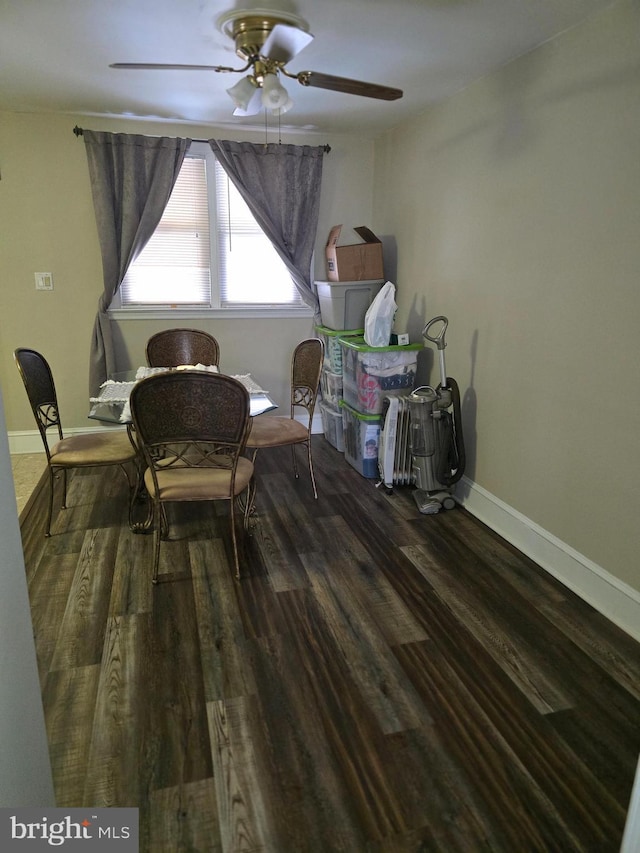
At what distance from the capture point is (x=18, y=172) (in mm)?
3766

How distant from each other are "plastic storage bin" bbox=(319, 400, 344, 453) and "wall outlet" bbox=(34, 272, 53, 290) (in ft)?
7.22

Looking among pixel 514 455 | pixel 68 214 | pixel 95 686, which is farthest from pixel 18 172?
pixel 514 455

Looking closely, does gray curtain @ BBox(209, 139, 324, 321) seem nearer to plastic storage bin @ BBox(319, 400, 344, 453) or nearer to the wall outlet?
plastic storage bin @ BBox(319, 400, 344, 453)

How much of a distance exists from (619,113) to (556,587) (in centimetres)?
196

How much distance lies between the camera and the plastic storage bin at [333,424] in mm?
4211

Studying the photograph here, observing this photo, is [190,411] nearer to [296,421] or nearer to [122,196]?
[296,421]

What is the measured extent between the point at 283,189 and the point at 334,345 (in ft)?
4.10

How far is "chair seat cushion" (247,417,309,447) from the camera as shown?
3.17 meters

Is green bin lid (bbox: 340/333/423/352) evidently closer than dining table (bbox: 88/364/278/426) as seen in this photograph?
No

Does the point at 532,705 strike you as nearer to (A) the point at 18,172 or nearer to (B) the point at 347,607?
(B) the point at 347,607

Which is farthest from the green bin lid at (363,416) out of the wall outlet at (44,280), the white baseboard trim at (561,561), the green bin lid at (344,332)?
the wall outlet at (44,280)

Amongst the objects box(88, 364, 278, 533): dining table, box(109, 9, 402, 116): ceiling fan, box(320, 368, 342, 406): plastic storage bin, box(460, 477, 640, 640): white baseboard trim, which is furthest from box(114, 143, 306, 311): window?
box(460, 477, 640, 640): white baseboard trim

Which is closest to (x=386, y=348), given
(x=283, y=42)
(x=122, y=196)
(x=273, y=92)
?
(x=273, y=92)

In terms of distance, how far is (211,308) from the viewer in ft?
14.3
